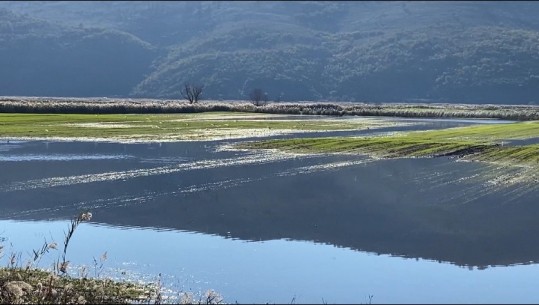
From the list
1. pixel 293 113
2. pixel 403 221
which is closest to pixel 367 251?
pixel 403 221

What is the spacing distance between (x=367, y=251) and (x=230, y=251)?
3.70 m

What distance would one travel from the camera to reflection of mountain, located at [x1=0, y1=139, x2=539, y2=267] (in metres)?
23.9

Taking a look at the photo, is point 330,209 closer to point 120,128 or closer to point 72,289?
point 72,289

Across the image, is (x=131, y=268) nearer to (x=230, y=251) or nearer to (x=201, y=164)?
(x=230, y=251)

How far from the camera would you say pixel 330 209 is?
97.3 feet

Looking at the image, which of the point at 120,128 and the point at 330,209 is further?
the point at 120,128

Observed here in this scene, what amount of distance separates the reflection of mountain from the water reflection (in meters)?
0.04

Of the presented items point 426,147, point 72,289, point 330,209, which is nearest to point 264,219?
point 330,209

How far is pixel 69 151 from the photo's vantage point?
162 feet

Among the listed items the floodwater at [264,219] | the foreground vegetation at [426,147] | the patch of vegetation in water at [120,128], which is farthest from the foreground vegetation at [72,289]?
the patch of vegetation in water at [120,128]

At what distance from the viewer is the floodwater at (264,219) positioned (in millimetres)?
19500

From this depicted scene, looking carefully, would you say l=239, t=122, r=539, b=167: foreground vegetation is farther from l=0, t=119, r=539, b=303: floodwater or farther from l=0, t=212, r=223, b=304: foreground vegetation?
l=0, t=212, r=223, b=304: foreground vegetation

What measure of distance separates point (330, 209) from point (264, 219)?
3.42 m

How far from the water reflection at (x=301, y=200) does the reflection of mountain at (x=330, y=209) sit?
0.13 ft
